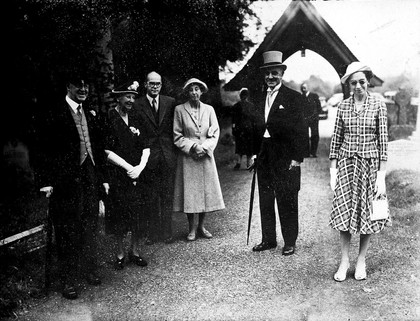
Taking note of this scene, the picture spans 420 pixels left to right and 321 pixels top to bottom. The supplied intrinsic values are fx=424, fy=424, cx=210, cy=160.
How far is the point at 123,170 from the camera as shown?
173 inches

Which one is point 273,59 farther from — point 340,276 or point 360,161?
point 340,276

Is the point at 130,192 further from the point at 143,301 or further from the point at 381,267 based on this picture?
the point at 381,267

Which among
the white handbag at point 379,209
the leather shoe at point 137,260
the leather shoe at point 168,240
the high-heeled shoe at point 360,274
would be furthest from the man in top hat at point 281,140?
the leather shoe at point 137,260

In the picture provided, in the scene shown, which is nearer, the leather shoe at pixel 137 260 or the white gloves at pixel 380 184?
the white gloves at pixel 380 184

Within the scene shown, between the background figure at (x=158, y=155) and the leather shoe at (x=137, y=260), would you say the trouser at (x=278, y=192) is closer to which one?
the background figure at (x=158, y=155)

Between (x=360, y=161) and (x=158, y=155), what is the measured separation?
2.28 metres

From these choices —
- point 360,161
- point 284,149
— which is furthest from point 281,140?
point 360,161

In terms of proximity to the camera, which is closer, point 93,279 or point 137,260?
point 93,279

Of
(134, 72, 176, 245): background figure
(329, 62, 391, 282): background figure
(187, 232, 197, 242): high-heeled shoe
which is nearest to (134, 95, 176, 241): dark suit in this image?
(134, 72, 176, 245): background figure

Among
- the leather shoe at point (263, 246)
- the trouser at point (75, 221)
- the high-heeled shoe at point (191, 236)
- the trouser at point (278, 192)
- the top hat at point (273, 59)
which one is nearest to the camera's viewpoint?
the trouser at point (75, 221)

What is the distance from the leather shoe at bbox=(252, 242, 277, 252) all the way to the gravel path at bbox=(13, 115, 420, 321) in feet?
0.21

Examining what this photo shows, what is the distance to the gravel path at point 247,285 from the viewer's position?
3328mm

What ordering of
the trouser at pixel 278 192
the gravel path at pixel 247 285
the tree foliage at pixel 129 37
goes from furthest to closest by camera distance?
1. the trouser at pixel 278 192
2. the tree foliage at pixel 129 37
3. the gravel path at pixel 247 285

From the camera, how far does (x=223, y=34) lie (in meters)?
6.04
